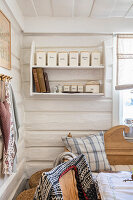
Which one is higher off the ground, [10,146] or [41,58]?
[41,58]

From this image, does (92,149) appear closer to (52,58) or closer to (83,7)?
(52,58)

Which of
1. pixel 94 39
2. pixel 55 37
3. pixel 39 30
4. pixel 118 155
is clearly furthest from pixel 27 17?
pixel 118 155

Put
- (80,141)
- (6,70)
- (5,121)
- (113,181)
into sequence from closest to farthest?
(113,181)
(5,121)
(6,70)
(80,141)

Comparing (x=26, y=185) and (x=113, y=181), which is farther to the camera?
(x=26, y=185)

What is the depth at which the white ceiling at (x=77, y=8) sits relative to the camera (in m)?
2.32

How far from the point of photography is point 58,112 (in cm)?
286

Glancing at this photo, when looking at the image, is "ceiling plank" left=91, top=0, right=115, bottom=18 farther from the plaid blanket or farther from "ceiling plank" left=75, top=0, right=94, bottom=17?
the plaid blanket

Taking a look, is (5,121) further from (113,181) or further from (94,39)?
(94,39)

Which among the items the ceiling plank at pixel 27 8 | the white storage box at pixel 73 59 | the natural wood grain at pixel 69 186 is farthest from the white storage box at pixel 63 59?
the natural wood grain at pixel 69 186

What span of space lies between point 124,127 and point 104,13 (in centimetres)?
142

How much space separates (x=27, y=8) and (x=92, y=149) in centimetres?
179

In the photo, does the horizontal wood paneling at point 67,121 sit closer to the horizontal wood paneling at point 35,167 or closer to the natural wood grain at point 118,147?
the natural wood grain at point 118,147

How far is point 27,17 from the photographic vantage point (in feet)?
9.04

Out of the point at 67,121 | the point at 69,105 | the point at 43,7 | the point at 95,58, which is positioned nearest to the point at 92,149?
the point at 67,121
